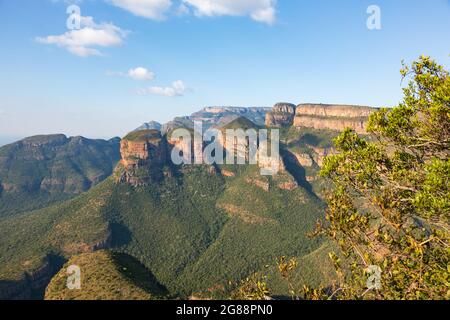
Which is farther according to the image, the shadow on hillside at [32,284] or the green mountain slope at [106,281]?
the shadow on hillside at [32,284]

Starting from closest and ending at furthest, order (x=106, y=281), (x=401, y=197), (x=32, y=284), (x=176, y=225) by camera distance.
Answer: (x=401, y=197), (x=106, y=281), (x=32, y=284), (x=176, y=225)

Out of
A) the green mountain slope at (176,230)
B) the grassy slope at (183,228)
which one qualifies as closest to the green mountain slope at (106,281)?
the green mountain slope at (176,230)

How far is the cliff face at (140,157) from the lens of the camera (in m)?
156

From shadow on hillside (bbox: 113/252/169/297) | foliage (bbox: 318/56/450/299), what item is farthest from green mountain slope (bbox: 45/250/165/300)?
foliage (bbox: 318/56/450/299)

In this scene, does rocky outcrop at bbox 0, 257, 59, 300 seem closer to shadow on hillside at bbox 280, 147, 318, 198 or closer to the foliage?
the foliage

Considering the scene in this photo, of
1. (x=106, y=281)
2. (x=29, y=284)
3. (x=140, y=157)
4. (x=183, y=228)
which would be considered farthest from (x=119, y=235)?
(x=106, y=281)

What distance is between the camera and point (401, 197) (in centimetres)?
1747

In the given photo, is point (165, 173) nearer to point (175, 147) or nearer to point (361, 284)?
point (175, 147)

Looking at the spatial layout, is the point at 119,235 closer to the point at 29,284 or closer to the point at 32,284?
the point at 32,284

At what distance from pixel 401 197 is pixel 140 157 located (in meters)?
152

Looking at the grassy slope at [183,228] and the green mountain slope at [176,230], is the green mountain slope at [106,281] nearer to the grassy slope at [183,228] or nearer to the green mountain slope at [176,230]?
the green mountain slope at [176,230]

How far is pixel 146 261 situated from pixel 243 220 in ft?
159

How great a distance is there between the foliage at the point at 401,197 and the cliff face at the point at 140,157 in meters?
146

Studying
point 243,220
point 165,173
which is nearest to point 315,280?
point 243,220
